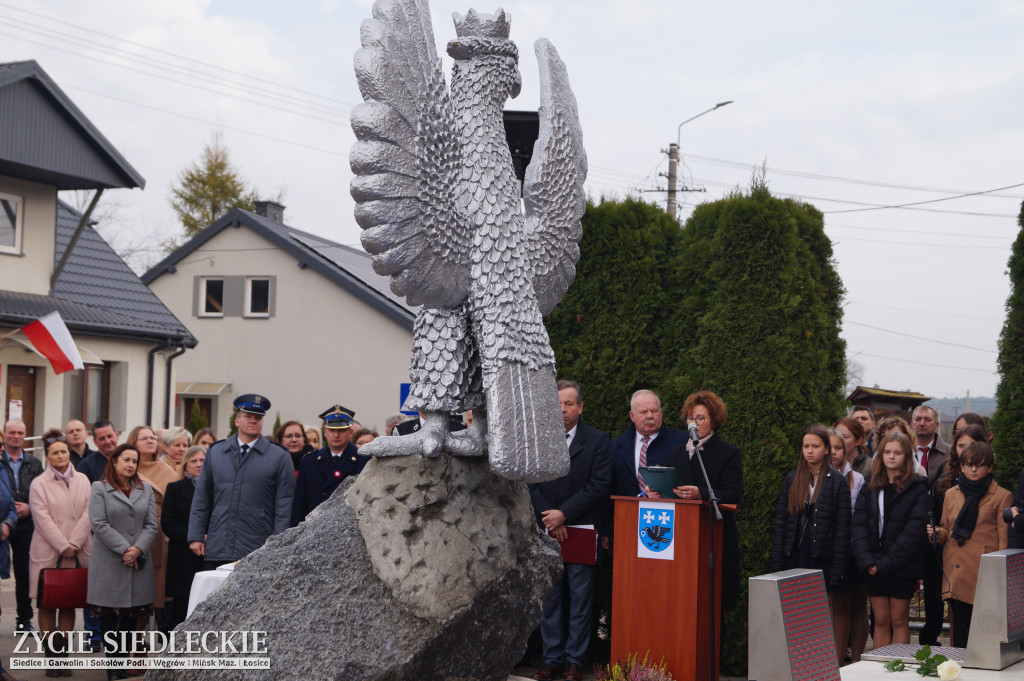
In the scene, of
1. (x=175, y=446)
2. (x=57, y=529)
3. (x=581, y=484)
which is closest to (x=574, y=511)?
(x=581, y=484)

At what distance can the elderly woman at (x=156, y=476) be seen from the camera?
25.3 feet

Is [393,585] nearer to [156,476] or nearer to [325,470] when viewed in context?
[325,470]

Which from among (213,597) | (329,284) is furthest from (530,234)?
(329,284)

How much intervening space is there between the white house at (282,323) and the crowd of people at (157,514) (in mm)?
14489

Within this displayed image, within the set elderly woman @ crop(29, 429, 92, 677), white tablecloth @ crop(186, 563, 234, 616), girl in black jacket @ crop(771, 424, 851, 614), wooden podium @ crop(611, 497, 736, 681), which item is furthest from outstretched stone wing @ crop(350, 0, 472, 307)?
elderly woman @ crop(29, 429, 92, 677)

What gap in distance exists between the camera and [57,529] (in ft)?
25.1

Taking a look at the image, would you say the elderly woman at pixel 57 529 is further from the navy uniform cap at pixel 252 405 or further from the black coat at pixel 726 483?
the black coat at pixel 726 483

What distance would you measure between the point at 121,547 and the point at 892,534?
17.3 feet

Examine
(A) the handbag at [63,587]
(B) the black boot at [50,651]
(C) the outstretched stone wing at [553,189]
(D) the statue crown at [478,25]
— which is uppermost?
(D) the statue crown at [478,25]

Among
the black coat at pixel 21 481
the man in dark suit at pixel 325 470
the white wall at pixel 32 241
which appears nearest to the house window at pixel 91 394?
the white wall at pixel 32 241

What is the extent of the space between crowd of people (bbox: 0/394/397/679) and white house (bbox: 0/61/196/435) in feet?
23.4

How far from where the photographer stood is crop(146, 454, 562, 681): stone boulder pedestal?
14.6 feet

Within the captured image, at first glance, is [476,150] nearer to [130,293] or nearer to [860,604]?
[860,604]

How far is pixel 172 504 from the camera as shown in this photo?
7.52 m
